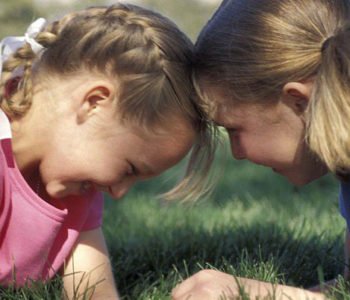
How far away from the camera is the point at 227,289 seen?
2.05 m

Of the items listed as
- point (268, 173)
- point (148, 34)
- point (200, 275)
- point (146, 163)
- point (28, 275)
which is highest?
point (148, 34)

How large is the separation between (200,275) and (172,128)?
0.43m

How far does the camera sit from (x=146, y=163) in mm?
2305

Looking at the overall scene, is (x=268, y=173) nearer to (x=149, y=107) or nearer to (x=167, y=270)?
(x=167, y=270)

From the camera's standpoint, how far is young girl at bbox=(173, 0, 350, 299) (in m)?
2.05

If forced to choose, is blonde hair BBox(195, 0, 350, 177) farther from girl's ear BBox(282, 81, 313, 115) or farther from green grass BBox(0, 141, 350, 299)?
green grass BBox(0, 141, 350, 299)

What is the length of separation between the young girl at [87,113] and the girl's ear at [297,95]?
0.88ft

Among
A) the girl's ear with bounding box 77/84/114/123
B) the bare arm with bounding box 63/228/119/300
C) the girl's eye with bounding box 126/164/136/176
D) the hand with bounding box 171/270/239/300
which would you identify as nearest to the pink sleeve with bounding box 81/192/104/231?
the bare arm with bounding box 63/228/119/300

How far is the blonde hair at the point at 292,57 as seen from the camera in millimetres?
2047

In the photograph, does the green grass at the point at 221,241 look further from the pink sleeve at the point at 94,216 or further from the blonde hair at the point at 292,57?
the blonde hair at the point at 292,57

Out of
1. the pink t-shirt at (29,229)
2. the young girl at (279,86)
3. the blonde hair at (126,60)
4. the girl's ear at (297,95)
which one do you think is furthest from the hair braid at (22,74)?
the girl's ear at (297,95)

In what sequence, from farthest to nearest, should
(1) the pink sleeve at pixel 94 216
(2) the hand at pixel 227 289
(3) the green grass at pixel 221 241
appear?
(1) the pink sleeve at pixel 94 216
(3) the green grass at pixel 221 241
(2) the hand at pixel 227 289

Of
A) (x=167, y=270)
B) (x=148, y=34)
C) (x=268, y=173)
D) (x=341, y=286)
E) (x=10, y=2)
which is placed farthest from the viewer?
(x=10, y=2)

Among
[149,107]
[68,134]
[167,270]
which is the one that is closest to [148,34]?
[149,107]
